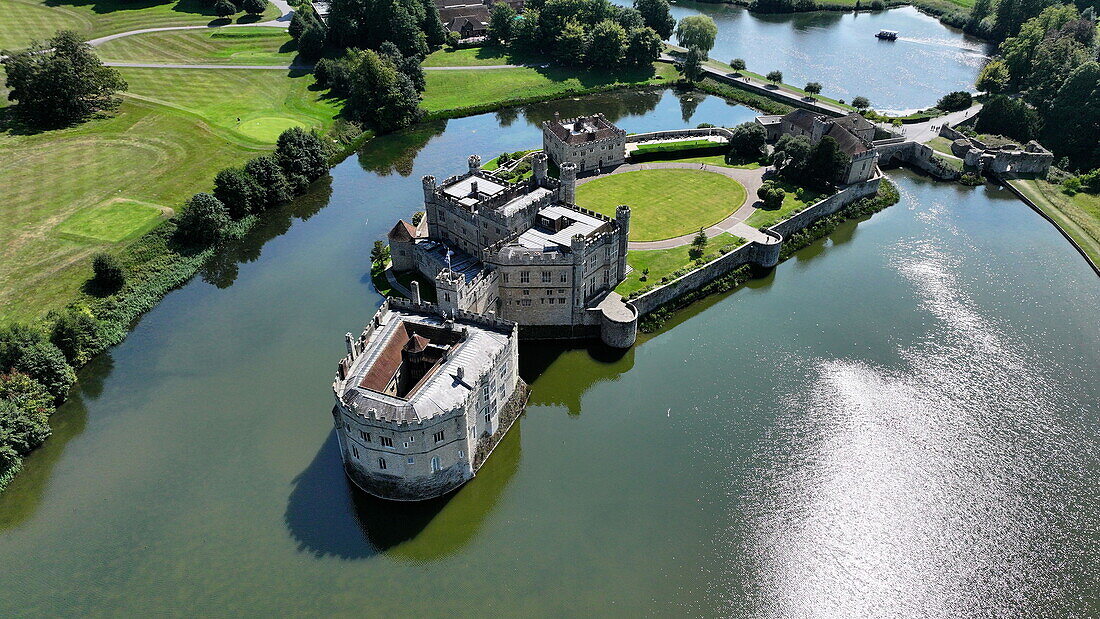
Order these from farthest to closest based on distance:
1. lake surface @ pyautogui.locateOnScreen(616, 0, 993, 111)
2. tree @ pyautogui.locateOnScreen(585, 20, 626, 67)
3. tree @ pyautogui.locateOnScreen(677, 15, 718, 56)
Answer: tree @ pyautogui.locateOnScreen(677, 15, 718, 56) < tree @ pyautogui.locateOnScreen(585, 20, 626, 67) < lake surface @ pyautogui.locateOnScreen(616, 0, 993, 111)

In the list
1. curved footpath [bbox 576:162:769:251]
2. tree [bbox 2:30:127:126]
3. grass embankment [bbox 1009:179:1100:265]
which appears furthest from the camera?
tree [bbox 2:30:127:126]

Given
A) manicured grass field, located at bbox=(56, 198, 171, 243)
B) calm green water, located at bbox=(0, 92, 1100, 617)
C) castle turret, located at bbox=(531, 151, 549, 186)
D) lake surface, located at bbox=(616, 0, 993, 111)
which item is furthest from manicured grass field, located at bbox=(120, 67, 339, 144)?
lake surface, located at bbox=(616, 0, 993, 111)

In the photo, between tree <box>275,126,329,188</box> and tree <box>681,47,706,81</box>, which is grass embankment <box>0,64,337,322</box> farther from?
tree <box>681,47,706,81</box>

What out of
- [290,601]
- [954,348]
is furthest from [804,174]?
[290,601]

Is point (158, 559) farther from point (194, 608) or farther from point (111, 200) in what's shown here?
point (111, 200)

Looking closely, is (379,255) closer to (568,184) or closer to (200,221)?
(568,184)

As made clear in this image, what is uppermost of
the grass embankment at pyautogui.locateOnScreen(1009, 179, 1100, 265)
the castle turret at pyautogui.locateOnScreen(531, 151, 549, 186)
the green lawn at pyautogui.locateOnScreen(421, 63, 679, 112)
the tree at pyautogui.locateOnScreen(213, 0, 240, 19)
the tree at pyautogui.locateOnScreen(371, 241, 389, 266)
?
the tree at pyautogui.locateOnScreen(213, 0, 240, 19)
